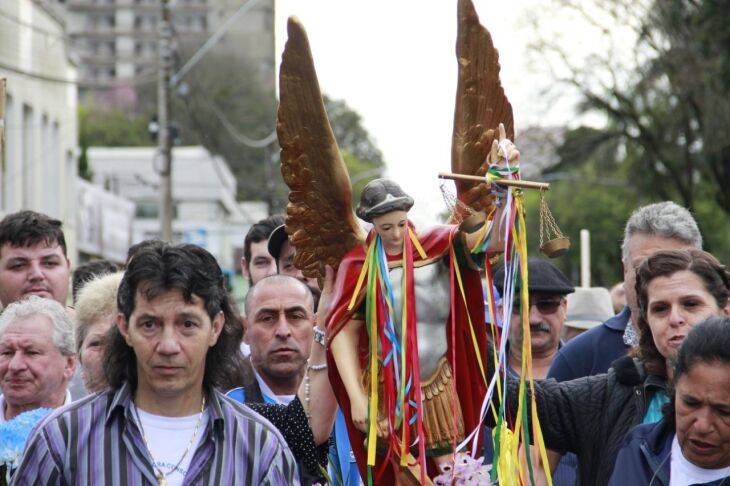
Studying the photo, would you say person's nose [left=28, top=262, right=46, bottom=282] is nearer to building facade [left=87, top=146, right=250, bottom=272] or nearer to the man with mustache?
the man with mustache

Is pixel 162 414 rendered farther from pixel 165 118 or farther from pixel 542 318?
pixel 165 118

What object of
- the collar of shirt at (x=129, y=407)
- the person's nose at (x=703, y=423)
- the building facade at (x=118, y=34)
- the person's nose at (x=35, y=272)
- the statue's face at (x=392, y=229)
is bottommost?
the person's nose at (x=703, y=423)

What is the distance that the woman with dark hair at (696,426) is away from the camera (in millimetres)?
4320

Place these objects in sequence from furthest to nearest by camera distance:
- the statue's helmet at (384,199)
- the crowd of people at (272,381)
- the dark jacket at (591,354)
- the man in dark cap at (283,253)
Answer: the man in dark cap at (283,253) < the dark jacket at (591,354) < the statue's helmet at (384,199) < the crowd of people at (272,381)

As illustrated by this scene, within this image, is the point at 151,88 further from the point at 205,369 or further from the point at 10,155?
the point at 205,369

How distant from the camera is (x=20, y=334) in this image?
18.2 feet

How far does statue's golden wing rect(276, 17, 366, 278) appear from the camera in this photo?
4.78m

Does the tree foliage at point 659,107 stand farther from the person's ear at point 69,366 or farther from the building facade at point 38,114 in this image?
the person's ear at point 69,366

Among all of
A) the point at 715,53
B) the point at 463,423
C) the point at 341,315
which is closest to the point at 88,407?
the point at 341,315

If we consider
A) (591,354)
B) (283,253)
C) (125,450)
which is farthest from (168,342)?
(283,253)

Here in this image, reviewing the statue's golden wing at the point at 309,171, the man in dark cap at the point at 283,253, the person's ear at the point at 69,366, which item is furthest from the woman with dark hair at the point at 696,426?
the man in dark cap at the point at 283,253

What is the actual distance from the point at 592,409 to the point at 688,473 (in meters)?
0.66

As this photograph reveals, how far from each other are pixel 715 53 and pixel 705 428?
75.2 ft

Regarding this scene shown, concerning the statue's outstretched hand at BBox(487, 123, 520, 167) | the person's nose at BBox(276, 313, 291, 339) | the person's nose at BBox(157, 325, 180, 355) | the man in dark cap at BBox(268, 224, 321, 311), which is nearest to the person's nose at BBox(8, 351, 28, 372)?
the person's nose at BBox(276, 313, 291, 339)
